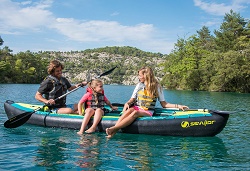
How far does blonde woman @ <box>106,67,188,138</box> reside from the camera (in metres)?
6.89

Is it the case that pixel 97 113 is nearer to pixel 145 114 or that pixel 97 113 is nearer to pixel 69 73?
pixel 145 114

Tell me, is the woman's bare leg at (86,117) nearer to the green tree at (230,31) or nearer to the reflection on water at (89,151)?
the reflection on water at (89,151)

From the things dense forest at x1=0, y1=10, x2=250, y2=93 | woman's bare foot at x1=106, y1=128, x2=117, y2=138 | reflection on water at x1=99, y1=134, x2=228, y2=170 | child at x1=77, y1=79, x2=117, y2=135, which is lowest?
reflection on water at x1=99, y1=134, x2=228, y2=170

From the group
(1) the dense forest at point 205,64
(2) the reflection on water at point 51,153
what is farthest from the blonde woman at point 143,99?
(1) the dense forest at point 205,64

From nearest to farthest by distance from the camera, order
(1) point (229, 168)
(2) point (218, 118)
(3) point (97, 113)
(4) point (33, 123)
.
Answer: (1) point (229, 168), (2) point (218, 118), (3) point (97, 113), (4) point (33, 123)

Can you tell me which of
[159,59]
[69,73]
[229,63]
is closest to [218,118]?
[229,63]

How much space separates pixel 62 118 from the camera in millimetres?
7613

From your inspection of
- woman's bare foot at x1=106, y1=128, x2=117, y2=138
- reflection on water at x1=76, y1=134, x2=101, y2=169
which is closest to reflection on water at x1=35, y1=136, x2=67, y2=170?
reflection on water at x1=76, y1=134, x2=101, y2=169

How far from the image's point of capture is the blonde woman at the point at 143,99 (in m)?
6.89

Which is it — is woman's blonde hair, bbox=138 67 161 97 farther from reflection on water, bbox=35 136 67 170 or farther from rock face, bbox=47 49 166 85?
rock face, bbox=47 49 166 85

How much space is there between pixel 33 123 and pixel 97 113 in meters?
2.08

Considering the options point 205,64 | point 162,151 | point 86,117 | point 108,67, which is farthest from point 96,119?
point 108,67

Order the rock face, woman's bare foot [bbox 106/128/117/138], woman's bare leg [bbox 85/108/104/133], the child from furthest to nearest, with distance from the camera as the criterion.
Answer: the rock face → the child → woman's bare leg [bbox 85/108/104/133] → woman's bare foot [bbox 106/128/117/138]

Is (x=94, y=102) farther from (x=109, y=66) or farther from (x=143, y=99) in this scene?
(x=109, y=66)
